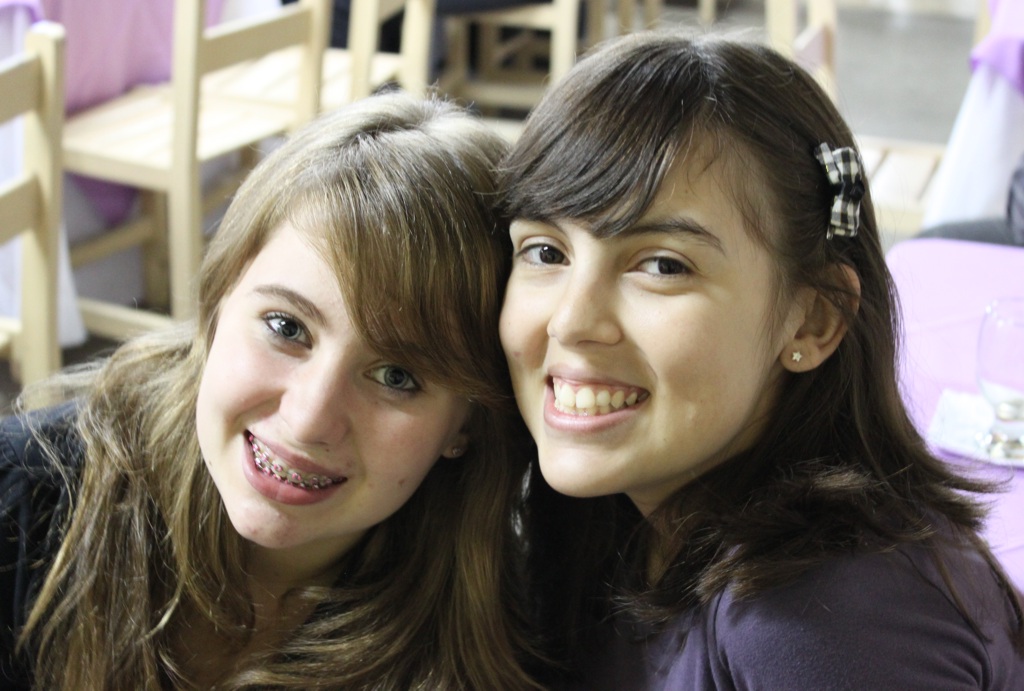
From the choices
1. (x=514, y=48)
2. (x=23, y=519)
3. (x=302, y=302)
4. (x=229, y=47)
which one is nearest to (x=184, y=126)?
(x=229, y=47)

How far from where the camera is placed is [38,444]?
1.27 meters

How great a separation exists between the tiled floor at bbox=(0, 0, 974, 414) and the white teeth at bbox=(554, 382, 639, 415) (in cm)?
352

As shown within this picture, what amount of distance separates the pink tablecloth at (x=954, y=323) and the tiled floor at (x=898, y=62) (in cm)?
256

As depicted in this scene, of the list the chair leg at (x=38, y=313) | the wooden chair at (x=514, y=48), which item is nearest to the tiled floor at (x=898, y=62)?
the wooden chair at (x=514, y=48)

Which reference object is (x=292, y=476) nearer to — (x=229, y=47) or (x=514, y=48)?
(x=229, y=47)

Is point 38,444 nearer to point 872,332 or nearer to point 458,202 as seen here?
point 458,202

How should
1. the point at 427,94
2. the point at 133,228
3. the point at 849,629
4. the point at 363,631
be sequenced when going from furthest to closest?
the point at 133,228
the point at 427,94
the point at 363,631
the point at 849,629

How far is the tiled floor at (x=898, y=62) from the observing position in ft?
A: 17.1

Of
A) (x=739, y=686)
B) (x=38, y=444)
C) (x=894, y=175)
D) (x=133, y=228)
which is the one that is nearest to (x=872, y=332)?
(x=739, y=686)

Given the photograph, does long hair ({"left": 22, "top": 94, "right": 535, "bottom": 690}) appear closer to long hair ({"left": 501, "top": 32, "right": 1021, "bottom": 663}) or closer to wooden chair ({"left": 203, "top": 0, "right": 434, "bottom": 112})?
long hair ({"left": 501, "top": 32, "right": 1021, "bottom": 663})

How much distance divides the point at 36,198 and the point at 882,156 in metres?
2.08

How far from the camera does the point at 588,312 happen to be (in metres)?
0.98

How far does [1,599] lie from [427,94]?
725 millimetres

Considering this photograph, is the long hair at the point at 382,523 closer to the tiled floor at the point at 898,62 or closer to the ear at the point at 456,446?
the ear at the point at 456,446
